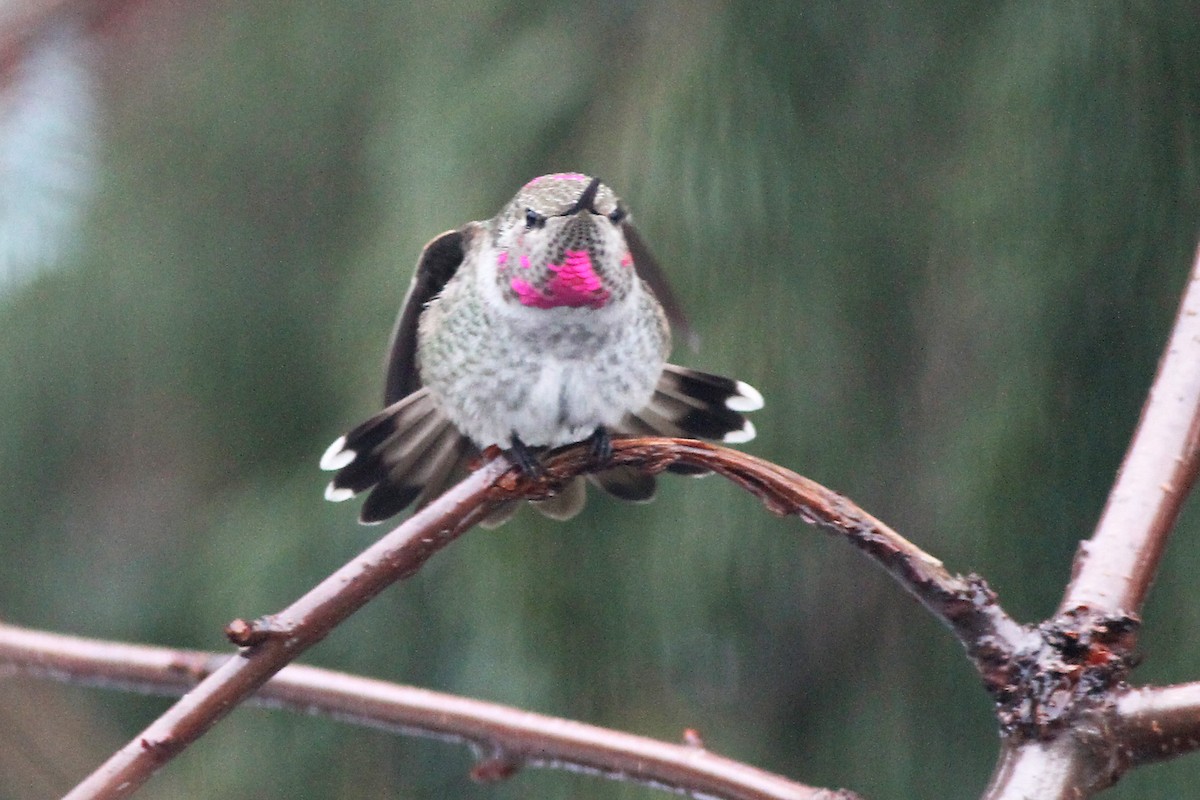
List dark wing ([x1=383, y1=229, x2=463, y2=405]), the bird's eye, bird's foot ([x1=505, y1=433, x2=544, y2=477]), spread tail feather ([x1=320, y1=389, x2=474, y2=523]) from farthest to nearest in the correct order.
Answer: dark wing ([x1=383, y1=229, x2=463, y2=405]), spread tail feather ([x1=320, y1=389, x2=474, y2=523]), the bird's eye, bird's foot ([x1=505, y1=433, x2=544, y2=477])

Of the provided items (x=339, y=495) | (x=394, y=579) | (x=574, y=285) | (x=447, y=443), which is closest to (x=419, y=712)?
(x=394, y=579)

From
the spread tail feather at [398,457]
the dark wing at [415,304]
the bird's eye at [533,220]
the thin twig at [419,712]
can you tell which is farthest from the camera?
the dark wing at [415,304]

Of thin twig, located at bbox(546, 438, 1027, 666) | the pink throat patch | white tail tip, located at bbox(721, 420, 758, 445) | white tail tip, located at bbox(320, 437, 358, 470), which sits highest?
the pink throat patch

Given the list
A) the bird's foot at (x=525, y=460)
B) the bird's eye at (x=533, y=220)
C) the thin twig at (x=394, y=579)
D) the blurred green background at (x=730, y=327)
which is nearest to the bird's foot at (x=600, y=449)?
the bird's foot at (x=525, y=460)

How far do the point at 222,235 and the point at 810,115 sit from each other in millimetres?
1266

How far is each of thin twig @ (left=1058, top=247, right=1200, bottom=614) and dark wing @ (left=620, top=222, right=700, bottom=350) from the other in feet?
2.21

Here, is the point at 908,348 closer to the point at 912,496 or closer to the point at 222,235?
the point at 912,496

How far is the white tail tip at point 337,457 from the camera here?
67.9 inches

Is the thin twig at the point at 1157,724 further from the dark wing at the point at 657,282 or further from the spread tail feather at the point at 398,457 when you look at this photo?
the spread tail feather at the point at 398,457

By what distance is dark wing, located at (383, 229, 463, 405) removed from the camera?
1908mm

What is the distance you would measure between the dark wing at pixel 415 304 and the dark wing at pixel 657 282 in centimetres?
27

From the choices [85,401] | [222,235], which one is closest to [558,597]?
[222,235]

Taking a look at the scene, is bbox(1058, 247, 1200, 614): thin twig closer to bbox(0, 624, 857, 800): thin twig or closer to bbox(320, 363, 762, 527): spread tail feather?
bbox(0, 624, 857, 800): thin twig

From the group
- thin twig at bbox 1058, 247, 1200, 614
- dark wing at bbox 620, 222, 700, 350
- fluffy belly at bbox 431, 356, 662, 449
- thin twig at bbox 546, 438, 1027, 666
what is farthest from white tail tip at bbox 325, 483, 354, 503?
thin twig at bbox 1058, 247, 1200, 614
